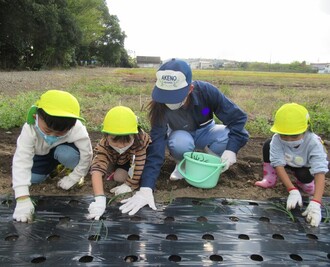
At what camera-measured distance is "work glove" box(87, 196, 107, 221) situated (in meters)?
1.94

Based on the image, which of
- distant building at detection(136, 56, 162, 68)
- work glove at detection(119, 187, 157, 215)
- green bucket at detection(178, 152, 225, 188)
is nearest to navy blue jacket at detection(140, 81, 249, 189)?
work glove at detection(119, 187, 157, 215)

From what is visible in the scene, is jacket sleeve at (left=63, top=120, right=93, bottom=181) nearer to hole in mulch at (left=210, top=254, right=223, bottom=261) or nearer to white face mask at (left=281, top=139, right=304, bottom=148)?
hole in mulch at (left=210, top=254, right=223, bottom=261)

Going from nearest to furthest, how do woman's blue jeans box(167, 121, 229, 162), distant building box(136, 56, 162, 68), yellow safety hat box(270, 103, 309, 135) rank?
yellow safety hat box(270, 103, 309, 135) < woman's blue jeans box(167, 121, 229, 162) < distant building box(136, 56, 162, 68)

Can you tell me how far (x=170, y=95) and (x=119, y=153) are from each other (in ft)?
1.84

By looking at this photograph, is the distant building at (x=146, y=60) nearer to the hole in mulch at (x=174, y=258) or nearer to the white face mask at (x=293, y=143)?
the white face mask at (x=293, y=143)

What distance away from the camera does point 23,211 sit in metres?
1.89

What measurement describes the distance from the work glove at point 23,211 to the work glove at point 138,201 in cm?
55

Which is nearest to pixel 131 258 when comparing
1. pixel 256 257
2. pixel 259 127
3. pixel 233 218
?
pixel 256 257

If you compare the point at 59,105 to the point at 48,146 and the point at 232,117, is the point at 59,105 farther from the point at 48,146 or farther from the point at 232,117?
the point at 232,117

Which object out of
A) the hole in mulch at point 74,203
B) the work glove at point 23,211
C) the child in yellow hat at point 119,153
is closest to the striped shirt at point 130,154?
the child in yellow hat at point 119,153

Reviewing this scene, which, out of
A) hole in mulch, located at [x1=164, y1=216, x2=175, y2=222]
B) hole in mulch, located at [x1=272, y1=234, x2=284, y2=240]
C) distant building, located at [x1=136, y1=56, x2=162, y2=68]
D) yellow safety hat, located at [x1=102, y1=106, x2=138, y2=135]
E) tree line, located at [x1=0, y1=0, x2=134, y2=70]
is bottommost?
hole in mulch, located at [x1=272, y1=234, x2=284, y2=240]

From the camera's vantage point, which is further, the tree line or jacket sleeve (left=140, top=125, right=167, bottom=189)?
the tree line

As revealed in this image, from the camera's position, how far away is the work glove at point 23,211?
1.88m

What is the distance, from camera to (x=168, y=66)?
2.24 metres
